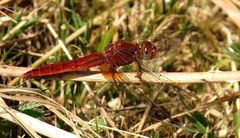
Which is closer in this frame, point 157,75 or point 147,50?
point 157,75

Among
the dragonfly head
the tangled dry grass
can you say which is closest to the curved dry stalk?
the tangled dry grass

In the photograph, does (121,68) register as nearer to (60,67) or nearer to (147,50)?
(147,50)

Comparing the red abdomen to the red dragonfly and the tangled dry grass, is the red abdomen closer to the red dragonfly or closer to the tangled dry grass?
the red dragonfly

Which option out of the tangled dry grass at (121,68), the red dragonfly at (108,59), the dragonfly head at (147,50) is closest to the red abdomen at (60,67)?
the red dragonfly at (108,59)

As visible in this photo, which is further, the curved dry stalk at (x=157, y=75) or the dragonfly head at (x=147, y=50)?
the dragonfly head at (x=147, y=50)

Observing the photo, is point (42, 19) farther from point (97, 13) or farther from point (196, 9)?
point (196, 9)

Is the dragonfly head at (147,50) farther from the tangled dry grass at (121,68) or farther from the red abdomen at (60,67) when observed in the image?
the red abdomen at (60,67)

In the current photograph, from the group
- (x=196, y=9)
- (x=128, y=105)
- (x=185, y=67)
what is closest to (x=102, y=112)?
(x=128, y=105)

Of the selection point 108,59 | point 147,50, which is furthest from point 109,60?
point 147,50
